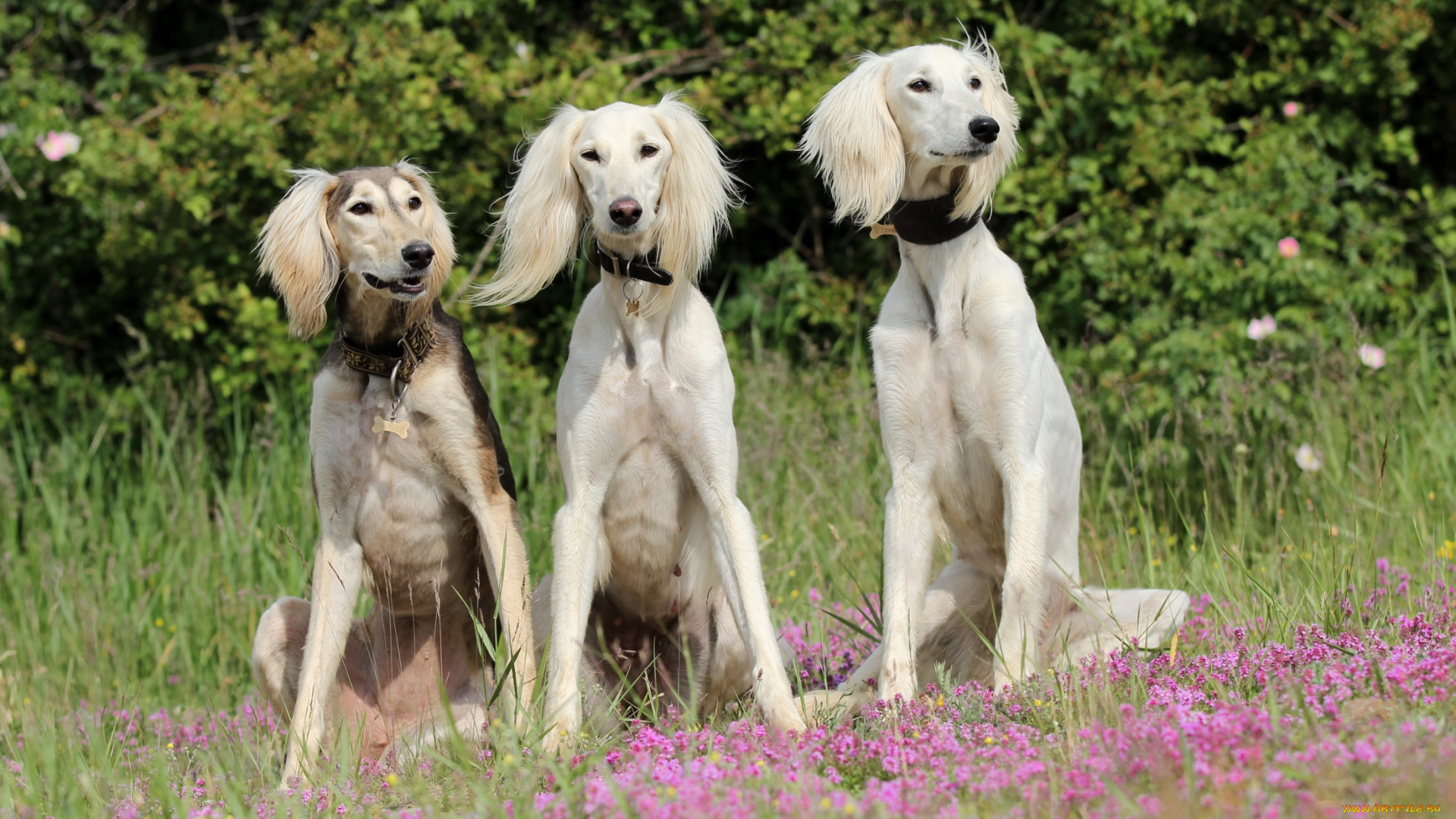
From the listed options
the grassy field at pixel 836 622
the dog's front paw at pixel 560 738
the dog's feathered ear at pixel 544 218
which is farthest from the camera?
the dog's feathered ear at pixel 544 218

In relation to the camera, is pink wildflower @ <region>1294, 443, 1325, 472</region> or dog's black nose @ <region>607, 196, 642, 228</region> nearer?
dog's black nose @ <region>607, 196, 642, 228</region>

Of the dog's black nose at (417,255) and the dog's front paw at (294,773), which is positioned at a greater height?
the dog's black nose at (417,255)

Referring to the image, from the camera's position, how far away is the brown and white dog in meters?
3.40

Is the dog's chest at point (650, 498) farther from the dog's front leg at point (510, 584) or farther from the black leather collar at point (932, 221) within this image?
the black leather collar at point (932, 221)

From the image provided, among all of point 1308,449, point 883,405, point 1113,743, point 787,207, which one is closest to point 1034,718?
point 1113,743

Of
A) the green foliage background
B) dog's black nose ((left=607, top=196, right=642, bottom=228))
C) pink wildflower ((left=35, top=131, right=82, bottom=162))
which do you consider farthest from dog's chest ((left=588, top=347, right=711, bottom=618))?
pink wildflower ((left=35, top=131, right=82, bottom=162))

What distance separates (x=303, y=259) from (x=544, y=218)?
0.71 m

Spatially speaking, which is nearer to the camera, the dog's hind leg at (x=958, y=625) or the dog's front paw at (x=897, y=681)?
the dog's front paw at (x=897, y=681)

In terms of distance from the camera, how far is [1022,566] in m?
3.14

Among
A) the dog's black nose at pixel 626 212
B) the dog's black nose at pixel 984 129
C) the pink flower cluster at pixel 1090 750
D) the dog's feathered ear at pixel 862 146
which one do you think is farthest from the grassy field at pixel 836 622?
the dog's black nose at pixel 984 129

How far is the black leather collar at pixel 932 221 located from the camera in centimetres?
329

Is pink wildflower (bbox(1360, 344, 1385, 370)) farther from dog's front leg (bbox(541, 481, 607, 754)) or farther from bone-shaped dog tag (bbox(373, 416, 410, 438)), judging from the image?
bone-shaped dog tag (bbox(373, 416, 410, 438))

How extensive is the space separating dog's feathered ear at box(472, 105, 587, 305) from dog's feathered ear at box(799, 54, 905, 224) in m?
0.67

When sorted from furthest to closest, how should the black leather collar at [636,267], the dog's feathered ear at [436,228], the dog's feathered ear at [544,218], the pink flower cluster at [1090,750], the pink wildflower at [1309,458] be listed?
the pink wildflower at [1309,458], the dog's feathered ear at [436,228], the dog's feathered ear at [544,218], the black leather collar at [636,267], the pink flower cluster at [1090,750]
